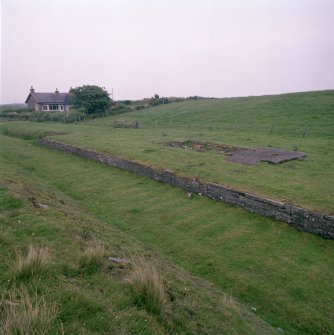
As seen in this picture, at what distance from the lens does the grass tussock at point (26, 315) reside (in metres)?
3.46

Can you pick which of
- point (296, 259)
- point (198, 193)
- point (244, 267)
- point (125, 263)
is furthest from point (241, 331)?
point (198, 193)

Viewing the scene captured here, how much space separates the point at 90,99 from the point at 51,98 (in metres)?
29.0

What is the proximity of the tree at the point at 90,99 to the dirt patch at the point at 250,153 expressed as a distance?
37145mm

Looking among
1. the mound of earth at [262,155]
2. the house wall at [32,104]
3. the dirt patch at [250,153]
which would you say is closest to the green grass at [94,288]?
the mound of earth at [262,155]

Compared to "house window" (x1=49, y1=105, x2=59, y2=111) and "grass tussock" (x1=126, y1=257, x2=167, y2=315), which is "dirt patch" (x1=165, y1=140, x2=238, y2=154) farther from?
"house window" (x1=49, y1=105, x2=59, y2=111)

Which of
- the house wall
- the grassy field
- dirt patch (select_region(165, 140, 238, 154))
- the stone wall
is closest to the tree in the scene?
the grassy field

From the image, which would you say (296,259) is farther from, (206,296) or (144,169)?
(144,169)

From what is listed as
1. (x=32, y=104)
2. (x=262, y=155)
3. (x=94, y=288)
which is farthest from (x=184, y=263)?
(x=32, y=104)

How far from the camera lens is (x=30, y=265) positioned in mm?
4863

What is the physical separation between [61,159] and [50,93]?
6617 cm

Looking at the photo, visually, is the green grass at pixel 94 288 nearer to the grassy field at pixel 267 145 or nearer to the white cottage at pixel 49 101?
the grassy field at pixel 267 145

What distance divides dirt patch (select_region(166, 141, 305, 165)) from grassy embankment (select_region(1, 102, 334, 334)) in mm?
5024

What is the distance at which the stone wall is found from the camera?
9.37 m

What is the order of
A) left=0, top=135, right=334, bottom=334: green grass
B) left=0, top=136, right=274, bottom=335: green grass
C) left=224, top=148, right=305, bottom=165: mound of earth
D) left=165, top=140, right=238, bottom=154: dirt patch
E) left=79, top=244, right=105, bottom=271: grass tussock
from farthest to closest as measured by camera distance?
1. left=165, top=140, right=238, bottom=154: dirt patch
2. left=224, top=148, right=305, bottom=165: mound of earth
3. left=79, top=244, right=105, bottom=271: grass tussock
4. left=0, top=135, right=334, bottom=334: green grass
5. left=0, top=136, right=274, bottom=335: green grass
